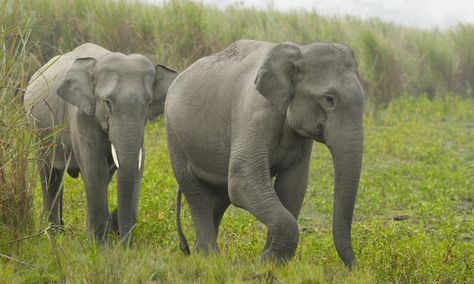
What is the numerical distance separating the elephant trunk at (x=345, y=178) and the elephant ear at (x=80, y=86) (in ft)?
8.08

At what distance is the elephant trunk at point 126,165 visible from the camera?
705 cm

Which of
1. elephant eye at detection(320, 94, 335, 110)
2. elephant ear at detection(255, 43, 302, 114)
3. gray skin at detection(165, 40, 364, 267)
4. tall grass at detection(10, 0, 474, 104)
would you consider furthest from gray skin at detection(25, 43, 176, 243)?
tall grass at detection(10, 0, 474, 104)

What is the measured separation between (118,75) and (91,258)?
7.26ft

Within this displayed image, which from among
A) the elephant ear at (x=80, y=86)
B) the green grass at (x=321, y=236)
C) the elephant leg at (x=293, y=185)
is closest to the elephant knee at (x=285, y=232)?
the green grass at (x=321, y=236)

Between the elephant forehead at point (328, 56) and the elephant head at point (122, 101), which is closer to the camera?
the elephant forehead at point (328, 56)

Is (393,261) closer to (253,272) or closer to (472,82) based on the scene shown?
(253,272)

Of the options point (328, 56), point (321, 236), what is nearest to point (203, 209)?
point (321, 236)

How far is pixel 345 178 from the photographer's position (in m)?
5.85

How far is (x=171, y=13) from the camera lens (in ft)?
55.9

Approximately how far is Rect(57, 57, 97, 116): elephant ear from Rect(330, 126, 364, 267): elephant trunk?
A: 2463mm

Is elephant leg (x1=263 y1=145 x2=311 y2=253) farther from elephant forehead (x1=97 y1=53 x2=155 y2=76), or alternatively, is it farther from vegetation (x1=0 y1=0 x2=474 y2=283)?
elephant forehead (x1=97 y1=53 x2=155 y2=76)

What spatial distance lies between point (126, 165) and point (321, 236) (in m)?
1.98

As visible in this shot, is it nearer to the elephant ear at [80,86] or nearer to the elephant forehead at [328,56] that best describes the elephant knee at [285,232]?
the elephant forehead at [328,56]

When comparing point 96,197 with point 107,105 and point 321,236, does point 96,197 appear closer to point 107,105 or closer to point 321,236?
point 107,105
